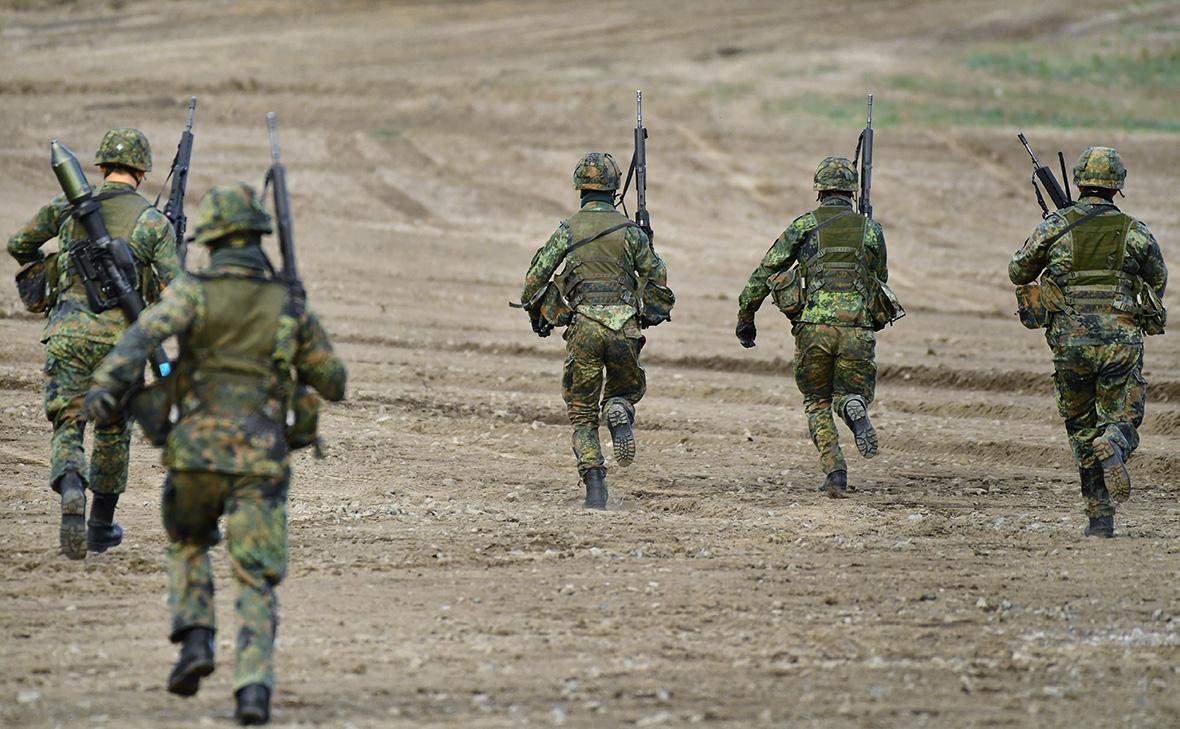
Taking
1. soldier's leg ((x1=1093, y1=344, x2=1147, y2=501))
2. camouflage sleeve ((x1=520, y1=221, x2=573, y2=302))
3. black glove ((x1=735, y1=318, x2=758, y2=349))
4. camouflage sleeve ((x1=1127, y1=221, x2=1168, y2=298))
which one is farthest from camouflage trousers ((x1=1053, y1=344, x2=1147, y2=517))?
camouflage sleeve ((x1=520, y1=221, x2=573, y2=302))

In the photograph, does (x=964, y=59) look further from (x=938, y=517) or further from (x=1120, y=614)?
(x=1120, y=614)

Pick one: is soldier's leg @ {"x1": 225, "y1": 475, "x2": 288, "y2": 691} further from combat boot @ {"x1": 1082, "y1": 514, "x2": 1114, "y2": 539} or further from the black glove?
combat boot @ {"x1": 1082, "y1": 514, "x2": 1114, "y2": 539}

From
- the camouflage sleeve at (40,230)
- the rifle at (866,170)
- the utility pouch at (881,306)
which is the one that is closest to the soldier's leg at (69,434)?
the camouflage sleeve at (40,230)

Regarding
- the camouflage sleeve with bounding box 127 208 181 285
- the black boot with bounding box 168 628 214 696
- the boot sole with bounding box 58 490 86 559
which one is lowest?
the black boot with bounding box 168 628 214 696

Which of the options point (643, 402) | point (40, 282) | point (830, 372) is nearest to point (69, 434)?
point (40, 282)

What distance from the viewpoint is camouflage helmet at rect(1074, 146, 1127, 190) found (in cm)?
998

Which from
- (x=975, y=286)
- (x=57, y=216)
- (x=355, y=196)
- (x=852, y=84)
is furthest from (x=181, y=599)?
(x=852, y=84)

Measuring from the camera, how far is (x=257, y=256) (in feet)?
Answer: 22.1

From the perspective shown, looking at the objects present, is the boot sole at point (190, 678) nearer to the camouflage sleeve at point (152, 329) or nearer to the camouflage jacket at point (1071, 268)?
the camouflage sleeve at point (152, 329)

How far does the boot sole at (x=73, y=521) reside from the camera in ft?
29.0

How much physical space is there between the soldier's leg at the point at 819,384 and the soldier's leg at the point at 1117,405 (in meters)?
1.90

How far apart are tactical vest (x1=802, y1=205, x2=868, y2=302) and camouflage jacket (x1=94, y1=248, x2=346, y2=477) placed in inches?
207

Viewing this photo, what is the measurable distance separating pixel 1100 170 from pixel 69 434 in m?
6.14

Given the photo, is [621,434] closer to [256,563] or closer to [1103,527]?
[1103,527]
